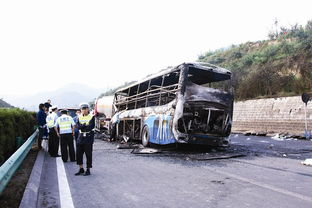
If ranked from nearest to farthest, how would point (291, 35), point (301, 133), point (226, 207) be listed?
point (226, 207) → point (301, 133) → point (291, 35)

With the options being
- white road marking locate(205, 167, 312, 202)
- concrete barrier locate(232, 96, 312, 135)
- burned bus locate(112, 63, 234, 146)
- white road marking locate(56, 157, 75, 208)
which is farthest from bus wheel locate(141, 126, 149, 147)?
concrete barrier locate(232, 96, 312, 135)

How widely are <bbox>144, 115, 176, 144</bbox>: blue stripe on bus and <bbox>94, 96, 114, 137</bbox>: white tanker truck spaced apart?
6770mm

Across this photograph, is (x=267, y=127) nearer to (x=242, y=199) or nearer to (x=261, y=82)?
(x=261, y=82)

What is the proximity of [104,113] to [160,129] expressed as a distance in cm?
1063

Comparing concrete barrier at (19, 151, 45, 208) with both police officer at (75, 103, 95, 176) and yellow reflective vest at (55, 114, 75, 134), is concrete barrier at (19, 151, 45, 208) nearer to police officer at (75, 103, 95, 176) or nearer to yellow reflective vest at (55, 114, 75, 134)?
police officer at (75, 103, 95, 176)

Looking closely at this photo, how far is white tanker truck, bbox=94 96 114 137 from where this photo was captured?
63.8 ft

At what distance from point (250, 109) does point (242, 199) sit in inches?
768

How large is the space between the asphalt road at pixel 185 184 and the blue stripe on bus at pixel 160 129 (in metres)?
1.99

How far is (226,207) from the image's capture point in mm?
4152

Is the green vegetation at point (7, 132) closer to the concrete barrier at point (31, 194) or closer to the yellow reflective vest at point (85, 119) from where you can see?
the concrete barrier at point (31, 194)

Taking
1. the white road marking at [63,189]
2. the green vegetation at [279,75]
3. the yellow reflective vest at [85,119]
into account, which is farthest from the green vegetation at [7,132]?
the green vegetation at [279,75]

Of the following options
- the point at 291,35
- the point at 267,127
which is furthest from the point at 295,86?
the point at 291,35

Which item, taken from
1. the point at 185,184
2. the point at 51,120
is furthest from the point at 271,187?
the point at 51,120

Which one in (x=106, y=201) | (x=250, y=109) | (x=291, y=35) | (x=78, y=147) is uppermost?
(x=291, y=35)
